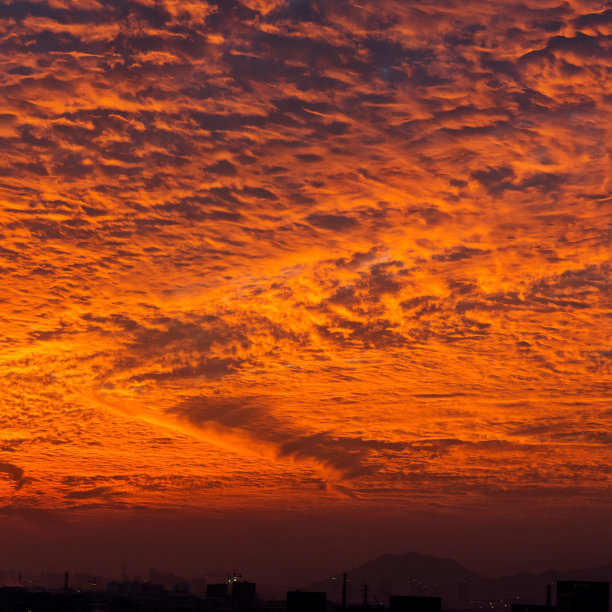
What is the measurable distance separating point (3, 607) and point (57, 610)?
1296 cm

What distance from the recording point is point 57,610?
651 feet

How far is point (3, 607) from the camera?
19862cm
